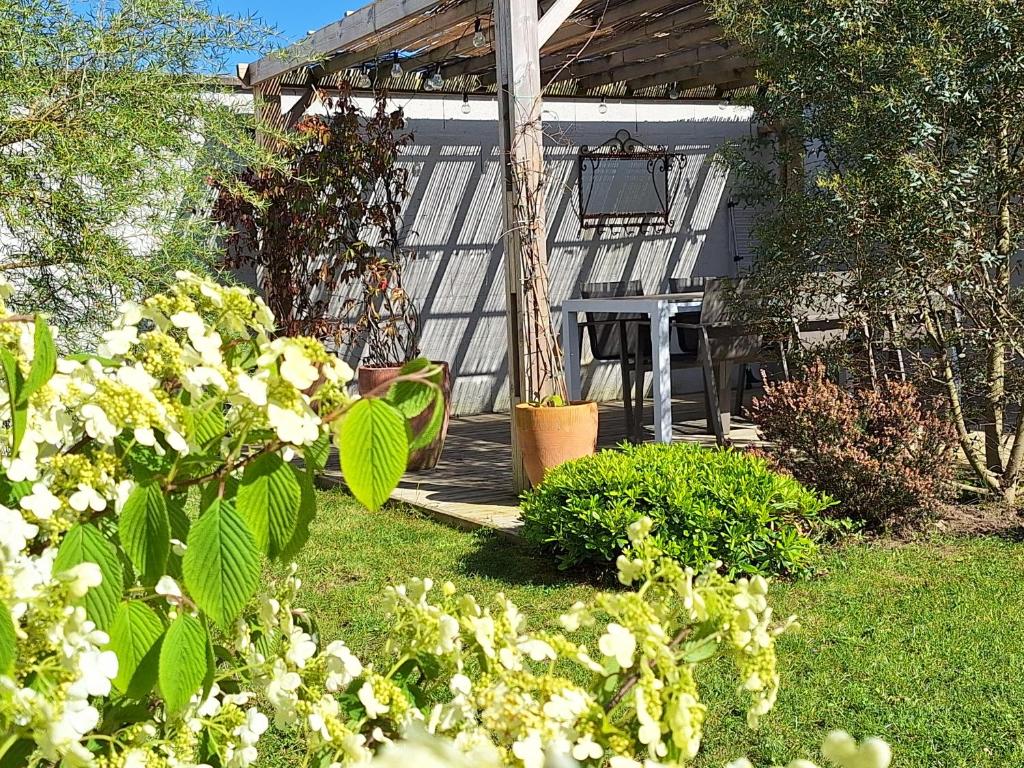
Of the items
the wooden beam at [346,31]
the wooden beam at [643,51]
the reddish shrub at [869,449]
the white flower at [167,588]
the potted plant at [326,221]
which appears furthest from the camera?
the wooden beam at [643,51]

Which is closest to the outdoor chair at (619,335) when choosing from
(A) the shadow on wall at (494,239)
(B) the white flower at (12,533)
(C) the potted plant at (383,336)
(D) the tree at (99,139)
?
(C) the potted plant at (383,336)

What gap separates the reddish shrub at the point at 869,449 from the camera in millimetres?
4992

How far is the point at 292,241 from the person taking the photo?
7.86 m

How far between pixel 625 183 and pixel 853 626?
22.6 ft

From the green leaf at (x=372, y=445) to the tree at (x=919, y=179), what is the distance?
442 cm

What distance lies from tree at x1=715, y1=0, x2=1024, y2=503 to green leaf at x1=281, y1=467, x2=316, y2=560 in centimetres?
436

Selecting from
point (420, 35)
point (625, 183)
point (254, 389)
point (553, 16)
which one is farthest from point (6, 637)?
point (625, 183)

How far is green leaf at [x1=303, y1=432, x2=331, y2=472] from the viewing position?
1.21 meters

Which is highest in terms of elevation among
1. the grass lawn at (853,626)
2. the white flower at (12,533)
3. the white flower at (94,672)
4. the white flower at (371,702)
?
the white flower at (12,533)

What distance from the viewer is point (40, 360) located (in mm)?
1065

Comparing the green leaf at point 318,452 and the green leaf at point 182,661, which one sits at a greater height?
the green leaf at point 318,452

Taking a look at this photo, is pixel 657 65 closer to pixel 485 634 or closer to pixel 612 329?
pixel 612 329

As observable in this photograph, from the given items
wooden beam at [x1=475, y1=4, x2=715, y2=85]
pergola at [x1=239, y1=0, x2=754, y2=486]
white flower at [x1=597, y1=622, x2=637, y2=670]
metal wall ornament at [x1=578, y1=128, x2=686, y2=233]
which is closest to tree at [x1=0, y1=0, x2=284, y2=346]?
pergola at [x1=239, y1=0, x2=754, y2=486]

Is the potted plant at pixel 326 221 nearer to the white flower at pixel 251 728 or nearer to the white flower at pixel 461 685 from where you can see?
the white flower at pixel 251 728
